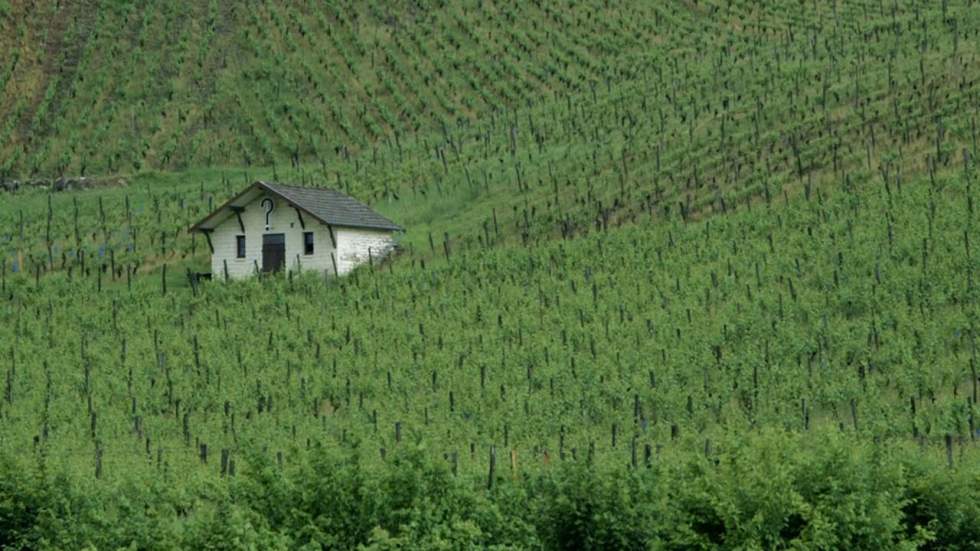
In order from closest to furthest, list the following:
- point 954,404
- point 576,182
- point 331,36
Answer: point 954,404 < point 576,182 < point 331,36

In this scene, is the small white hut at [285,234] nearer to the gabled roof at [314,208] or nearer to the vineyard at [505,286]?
the gabled roof at [314,208]

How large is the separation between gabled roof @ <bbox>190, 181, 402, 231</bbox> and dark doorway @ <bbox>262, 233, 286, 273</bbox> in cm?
158

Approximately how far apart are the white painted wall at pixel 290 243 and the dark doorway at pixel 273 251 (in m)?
0.16

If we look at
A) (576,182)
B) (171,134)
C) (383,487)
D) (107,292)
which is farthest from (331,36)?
(383,487)

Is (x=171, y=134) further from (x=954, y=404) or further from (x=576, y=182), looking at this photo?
(x=954, y=404)

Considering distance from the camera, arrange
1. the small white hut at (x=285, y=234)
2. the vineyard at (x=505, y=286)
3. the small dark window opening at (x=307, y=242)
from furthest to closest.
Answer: the small dark window opening at (x=307, y=242), the small white hut at (x=285, y=234), the vineyard at (x=505, y=286)

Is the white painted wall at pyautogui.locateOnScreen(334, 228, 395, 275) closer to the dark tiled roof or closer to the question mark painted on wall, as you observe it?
the dark tiled roof

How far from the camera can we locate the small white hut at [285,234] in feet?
167

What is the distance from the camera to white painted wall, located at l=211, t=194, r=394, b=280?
2002 inches

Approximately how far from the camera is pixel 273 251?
171 ft

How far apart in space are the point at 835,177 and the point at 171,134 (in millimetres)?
40895

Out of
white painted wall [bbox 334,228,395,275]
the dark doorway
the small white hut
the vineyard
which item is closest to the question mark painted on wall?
the small white hut

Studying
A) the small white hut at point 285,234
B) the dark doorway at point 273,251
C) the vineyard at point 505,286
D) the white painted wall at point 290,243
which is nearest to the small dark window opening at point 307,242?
the small white hut at point 285,234

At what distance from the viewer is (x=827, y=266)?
39.3 metres
